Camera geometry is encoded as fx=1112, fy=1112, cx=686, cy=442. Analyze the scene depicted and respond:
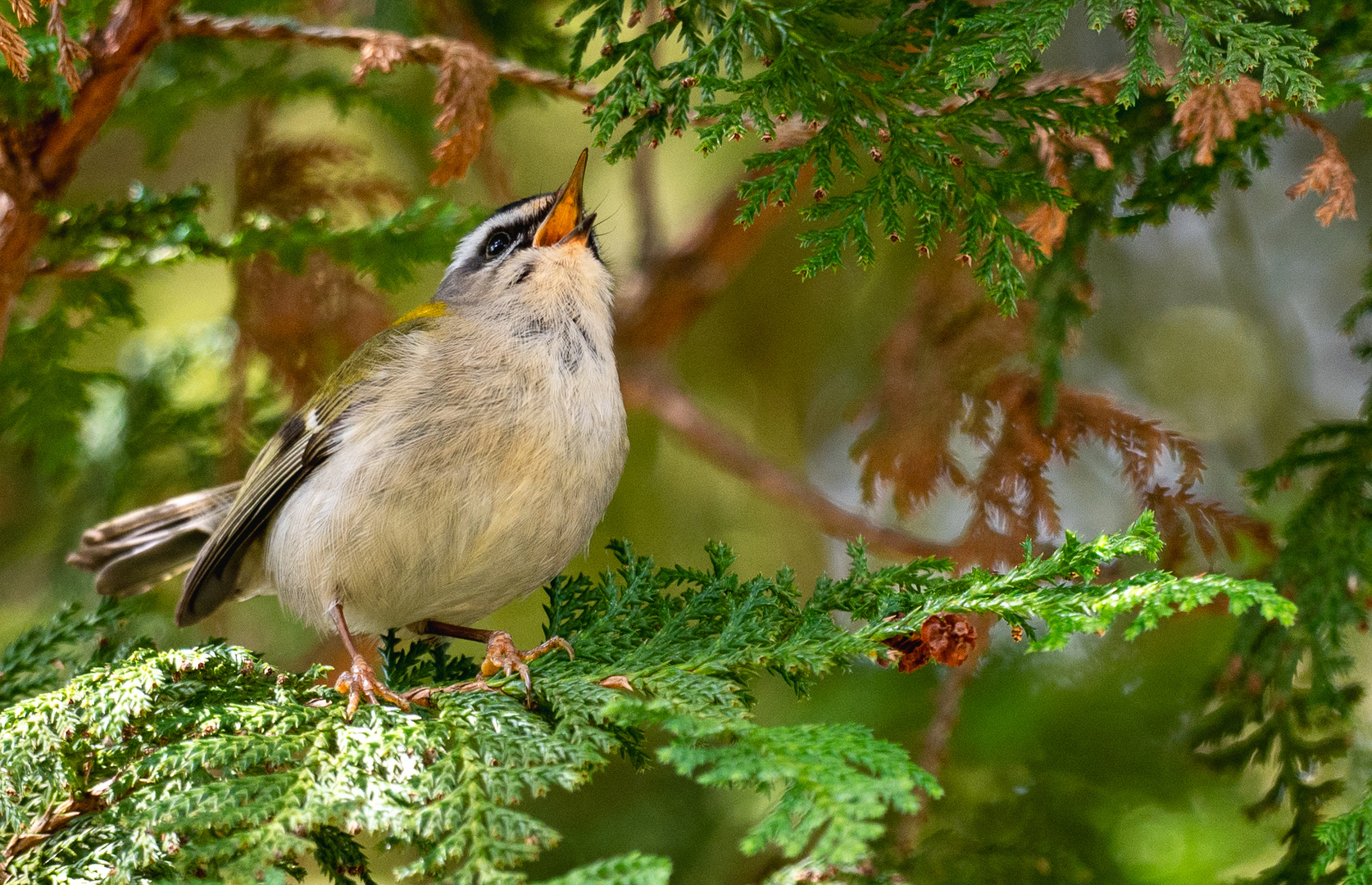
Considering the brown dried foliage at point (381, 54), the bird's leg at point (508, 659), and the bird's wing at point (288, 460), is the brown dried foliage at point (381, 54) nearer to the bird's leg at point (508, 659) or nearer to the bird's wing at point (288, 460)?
the bird's wing at point (288, 460)

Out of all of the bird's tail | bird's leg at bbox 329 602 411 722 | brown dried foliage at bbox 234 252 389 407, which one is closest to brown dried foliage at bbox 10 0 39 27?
bird's leg at bbox 329 602 411 722

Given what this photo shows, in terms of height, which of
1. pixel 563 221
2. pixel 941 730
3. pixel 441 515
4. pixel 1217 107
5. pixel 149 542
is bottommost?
pixel 149 542

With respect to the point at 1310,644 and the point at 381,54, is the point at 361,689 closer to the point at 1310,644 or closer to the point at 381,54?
the point at 381,54

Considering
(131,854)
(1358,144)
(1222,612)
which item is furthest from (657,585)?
(1358,144)

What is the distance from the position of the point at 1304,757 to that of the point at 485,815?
169 centimetres

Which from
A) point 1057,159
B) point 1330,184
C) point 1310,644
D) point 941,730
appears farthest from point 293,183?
point 1310,644

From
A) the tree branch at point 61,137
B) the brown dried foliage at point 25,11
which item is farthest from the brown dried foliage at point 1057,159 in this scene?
the tree branch at point 61,137

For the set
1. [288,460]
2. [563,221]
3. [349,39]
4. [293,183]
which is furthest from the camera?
[293,183]

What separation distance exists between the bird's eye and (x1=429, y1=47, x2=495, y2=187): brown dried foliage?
0.42m

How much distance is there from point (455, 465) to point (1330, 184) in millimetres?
1532

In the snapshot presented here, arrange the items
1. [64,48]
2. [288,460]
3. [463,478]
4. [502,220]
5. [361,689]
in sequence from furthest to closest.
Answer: [502,220]
[288,460]
[463,478]
[361,689]
[64,48]

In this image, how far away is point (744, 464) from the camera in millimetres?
3354

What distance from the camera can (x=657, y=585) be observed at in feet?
6.21

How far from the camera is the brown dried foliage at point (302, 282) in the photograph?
304 centimetres
